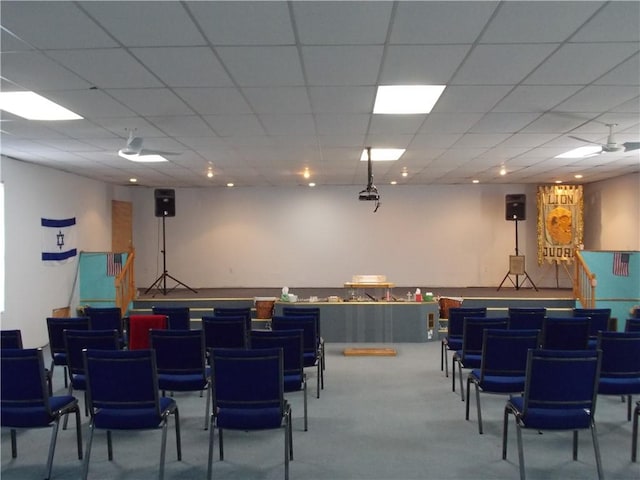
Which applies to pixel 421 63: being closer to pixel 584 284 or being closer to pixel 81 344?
pixel 81 344

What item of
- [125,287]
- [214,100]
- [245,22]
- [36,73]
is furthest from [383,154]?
[125,287]

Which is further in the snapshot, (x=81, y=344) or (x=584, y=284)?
(x=584, y=284)

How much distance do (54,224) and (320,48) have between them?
308 inches

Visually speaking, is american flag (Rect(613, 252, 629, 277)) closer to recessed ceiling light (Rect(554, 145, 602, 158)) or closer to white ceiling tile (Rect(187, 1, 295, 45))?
recessed ceiling light (Rect(554, 145, 602, 158))

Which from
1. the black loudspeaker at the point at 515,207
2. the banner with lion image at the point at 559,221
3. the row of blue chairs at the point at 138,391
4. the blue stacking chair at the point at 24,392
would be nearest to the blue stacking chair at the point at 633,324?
the row of blue chairs at the point at 138,391

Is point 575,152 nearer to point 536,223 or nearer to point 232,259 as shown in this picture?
point 536,223

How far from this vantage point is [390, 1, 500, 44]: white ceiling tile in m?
3.04

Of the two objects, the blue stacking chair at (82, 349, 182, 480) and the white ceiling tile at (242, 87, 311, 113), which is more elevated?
the white ceiling tile at (242, 87, 311, 113)

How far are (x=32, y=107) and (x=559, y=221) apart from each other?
39.0 feet

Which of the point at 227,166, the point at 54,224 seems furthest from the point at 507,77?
the point at 54,224

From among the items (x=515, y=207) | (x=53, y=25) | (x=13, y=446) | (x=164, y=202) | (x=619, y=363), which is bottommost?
(x=13, y=446)

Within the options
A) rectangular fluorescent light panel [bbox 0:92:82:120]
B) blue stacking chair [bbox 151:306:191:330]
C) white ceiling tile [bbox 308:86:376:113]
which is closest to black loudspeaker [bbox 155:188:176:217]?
blue stacking chair [bbox 151:306:191:330]

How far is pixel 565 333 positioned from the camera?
213 inches

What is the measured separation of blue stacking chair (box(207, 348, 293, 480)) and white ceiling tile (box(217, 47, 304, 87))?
2277mm
